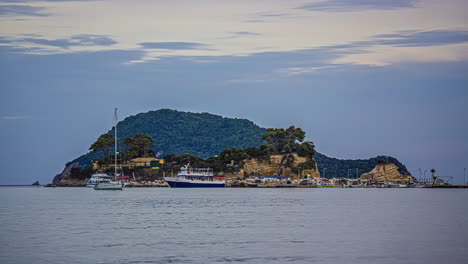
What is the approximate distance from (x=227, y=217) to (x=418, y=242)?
24054mm

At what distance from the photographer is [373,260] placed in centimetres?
3134

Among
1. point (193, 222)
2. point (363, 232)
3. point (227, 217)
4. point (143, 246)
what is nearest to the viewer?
point (143, 246)

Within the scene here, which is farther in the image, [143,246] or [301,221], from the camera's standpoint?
[301,221]

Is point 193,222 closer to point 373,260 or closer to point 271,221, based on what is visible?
point 271,221

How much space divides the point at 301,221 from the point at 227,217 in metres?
8.30

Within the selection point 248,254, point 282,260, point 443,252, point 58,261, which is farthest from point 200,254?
point 443,252

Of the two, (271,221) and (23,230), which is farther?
(271,221)

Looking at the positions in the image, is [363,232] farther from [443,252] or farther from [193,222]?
[193,222]

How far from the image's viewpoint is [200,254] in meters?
33.6

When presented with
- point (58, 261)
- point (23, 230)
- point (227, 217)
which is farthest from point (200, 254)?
point (227, 217)

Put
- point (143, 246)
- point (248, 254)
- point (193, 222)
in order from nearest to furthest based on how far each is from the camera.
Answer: point (248, 254) < point (143, 246) < point (193, 222)

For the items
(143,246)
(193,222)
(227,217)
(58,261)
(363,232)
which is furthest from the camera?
(227,217)

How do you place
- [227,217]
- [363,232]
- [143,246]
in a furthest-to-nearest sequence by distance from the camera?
[227,217], [363,232], [143,246]

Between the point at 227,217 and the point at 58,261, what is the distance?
29609 mm
